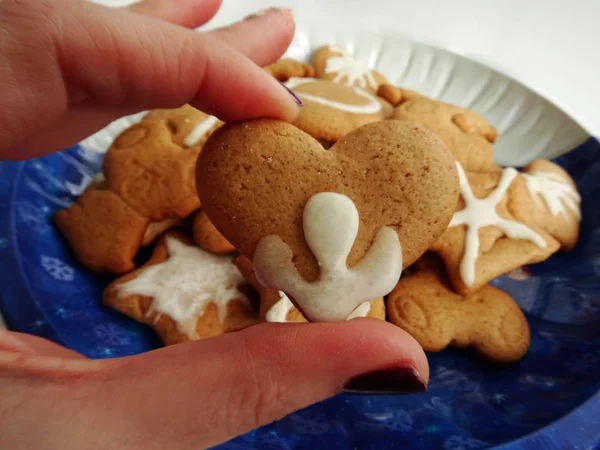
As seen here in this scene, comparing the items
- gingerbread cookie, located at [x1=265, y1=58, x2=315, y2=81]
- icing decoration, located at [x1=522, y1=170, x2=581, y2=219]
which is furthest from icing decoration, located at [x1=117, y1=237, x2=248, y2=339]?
icing decoration, located at [x1=522, y1=170, x2=581, y2=219]

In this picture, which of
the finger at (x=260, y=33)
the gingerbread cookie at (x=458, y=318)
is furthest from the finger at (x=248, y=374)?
the finger at (x=260, y=33)

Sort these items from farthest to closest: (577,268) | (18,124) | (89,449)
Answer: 1. (577,268)
2. (18,124)
3. (89,449)

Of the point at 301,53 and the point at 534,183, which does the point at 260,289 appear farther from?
the point at 301,53

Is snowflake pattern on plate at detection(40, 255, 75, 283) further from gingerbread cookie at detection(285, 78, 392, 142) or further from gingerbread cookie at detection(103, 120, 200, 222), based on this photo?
gingerbread cookie at detection(285, 78, 392, 142)

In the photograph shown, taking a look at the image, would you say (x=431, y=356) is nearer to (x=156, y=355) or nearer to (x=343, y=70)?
(x=156, y=355)

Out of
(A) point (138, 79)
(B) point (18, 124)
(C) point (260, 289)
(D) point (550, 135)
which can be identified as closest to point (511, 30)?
(D) point (550, 135)

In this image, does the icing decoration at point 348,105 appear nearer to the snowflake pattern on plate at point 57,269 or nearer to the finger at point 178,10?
the finger at point 178,10
